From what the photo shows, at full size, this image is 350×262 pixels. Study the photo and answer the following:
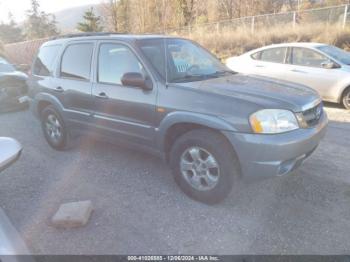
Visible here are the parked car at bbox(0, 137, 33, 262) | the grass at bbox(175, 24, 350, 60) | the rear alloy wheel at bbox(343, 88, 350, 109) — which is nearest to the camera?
the parked car at bbox(0, 137, 33, 262)

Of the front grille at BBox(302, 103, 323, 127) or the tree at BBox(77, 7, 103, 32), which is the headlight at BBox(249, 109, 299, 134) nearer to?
the front grille at BBox(302, 103, 323, 127)

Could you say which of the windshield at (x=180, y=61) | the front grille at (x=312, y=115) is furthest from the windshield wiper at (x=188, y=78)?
the front grille at (x=312, y=115)

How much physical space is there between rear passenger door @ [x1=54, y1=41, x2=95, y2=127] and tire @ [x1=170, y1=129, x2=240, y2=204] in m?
1.65

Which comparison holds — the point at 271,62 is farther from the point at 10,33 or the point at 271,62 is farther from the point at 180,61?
the point at 10,33

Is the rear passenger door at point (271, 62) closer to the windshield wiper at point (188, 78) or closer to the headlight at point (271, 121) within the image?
the windshield wiper at point (188, 78)

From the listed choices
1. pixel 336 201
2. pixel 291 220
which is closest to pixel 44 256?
pixel 291 220

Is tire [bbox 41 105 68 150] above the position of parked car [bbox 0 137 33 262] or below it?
below

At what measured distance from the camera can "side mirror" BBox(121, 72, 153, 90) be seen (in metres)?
3.51

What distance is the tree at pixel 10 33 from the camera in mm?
50569

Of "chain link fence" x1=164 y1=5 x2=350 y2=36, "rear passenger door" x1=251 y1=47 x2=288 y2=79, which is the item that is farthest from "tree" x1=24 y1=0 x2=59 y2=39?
"rear passenger door" x1=251 y1=47 x2=288 y2=79

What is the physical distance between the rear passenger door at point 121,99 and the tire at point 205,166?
477mm

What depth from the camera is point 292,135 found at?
300cm

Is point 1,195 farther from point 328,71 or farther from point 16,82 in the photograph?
point 328,71

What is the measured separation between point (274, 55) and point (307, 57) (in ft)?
2.78
